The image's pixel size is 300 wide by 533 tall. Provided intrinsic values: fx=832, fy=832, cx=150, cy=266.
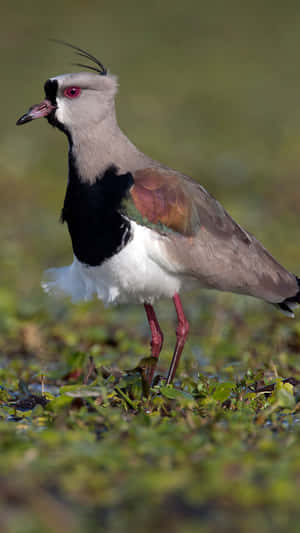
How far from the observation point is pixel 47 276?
5.00 metres

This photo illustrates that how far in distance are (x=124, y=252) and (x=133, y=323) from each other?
2563 millimetres

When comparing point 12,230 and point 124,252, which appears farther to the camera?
point 12,230

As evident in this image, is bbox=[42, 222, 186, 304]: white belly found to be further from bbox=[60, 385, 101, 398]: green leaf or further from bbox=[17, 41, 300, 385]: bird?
bbox=[60, 385, 101, 398]: green leaf

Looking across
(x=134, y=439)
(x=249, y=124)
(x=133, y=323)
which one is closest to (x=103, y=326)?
(x=133, y=323)

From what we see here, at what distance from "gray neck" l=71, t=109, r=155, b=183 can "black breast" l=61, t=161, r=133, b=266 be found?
0.16ft

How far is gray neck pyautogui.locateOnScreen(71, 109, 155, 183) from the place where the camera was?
4.43 meters

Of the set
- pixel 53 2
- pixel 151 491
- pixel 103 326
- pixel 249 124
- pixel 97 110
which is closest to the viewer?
pixel 151 491

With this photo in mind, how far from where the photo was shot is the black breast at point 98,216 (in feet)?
13.8

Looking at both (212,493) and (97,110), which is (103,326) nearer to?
(97,110)

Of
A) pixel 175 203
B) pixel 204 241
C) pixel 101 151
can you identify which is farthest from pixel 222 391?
pixel 101 151

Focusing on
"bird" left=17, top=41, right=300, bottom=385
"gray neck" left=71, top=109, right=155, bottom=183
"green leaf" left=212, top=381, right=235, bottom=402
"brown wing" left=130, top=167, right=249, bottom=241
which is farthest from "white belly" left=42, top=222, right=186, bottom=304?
"green leaf" left=212, top=381, right=235, bottom=402

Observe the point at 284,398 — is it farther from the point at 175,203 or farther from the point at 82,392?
the point at 175,203

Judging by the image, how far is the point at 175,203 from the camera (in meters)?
4.38

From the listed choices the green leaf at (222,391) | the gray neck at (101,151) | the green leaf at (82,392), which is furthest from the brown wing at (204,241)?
the green leaf at (82,392)
